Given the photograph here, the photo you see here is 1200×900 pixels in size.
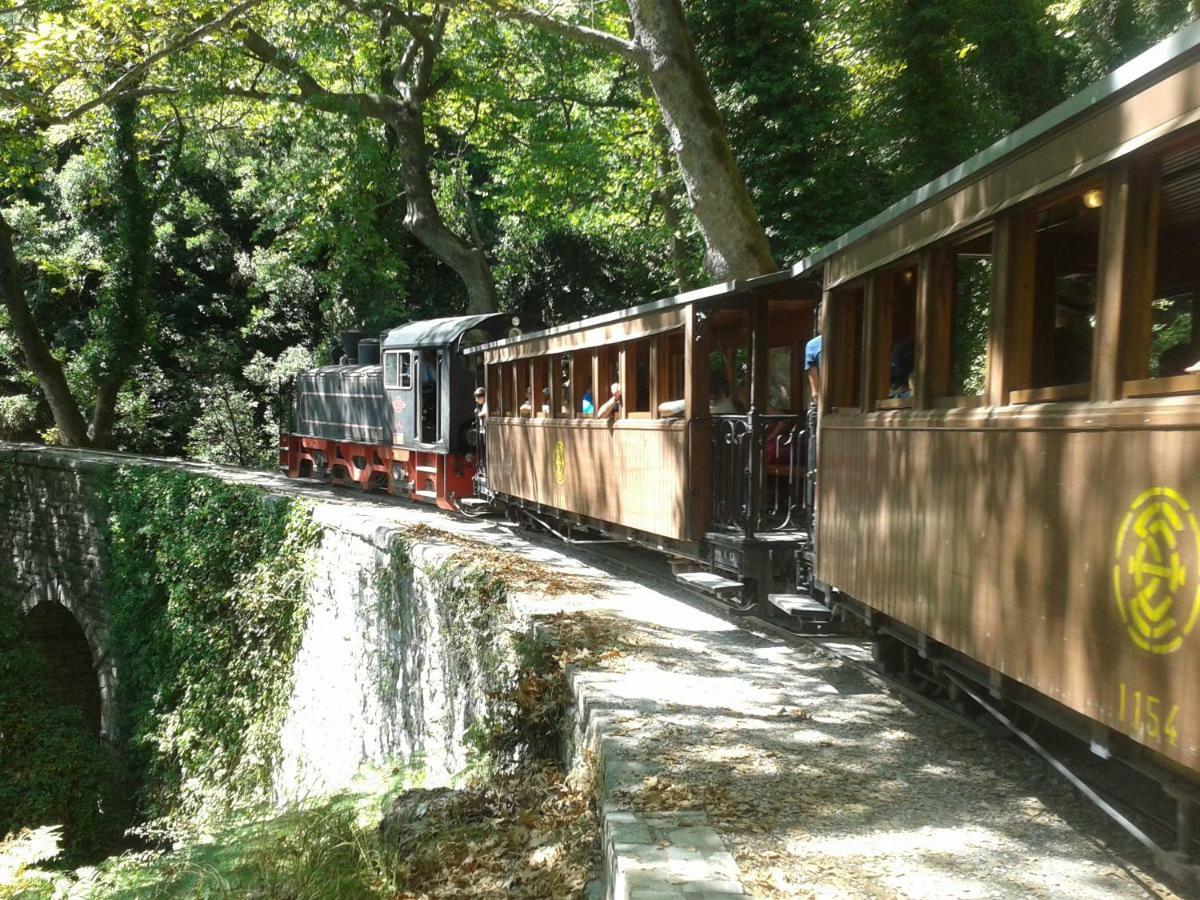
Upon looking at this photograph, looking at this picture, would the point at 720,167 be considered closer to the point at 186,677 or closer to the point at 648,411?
the point at 648,411

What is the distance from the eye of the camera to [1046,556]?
398cm

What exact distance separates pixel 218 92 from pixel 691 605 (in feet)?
49.9

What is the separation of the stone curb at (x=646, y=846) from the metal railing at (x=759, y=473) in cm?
320

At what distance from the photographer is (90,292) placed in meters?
31.8

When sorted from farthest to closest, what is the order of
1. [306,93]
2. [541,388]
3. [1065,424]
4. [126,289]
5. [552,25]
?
[126,289], [306,93], [541,388], [552,25], [1065,424]

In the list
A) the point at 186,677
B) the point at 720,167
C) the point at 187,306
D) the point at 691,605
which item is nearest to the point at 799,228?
the point at 720,167

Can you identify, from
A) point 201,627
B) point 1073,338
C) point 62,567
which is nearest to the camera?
point 1073,338

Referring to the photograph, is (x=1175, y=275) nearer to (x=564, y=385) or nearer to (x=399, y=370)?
(x=564, y=385)

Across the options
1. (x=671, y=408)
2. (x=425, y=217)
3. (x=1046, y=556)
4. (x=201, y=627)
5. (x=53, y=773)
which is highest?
(x=425, y=217)

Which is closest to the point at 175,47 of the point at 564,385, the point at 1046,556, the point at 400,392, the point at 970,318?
the point at 564,385

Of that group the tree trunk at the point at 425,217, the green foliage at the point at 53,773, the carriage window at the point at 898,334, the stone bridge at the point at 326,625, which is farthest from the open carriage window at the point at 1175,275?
the tree trunk at the point at 425,217

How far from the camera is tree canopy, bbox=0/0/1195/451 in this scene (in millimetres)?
14109

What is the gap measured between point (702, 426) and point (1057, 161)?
17.1 ft

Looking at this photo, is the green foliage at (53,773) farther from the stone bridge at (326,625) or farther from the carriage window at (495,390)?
the carriage window at (495,390)
